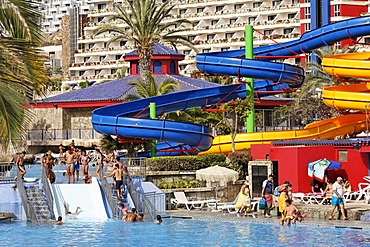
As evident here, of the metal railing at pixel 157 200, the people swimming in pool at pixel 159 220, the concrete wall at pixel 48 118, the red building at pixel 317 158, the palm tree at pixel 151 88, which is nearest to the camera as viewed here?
the people swimming in pool at pixel 159 220

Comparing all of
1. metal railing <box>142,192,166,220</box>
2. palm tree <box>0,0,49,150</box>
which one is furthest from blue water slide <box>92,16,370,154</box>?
palm tree <box>0,0,49,150</box>

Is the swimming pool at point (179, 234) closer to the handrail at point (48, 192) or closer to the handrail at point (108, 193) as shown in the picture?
the handrail at point (108, 193)

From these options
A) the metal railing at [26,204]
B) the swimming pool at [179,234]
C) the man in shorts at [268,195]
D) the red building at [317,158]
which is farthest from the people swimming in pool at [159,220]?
the red building at [317,158]

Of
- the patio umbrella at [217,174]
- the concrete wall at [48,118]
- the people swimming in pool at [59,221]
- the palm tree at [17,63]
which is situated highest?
the concrete wall at [48,118]

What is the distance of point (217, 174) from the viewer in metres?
34.3

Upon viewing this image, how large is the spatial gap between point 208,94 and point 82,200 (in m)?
12.5

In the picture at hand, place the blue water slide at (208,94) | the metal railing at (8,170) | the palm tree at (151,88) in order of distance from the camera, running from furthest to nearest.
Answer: the palm tree at (151,88) → the blue water slide at (208,94) → the metal railing at (8,170)

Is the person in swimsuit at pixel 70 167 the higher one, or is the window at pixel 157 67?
the window at pixel 157 67

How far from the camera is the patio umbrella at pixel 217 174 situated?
113 feet

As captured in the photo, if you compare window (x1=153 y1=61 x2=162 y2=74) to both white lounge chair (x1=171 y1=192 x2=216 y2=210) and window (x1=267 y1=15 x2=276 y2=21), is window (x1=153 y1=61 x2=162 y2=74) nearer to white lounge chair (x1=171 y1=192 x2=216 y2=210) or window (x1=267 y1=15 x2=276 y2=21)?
white lounge chair (x1=171 y1=192 x2=216 y2=210)

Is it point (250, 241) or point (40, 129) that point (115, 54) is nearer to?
point (40, 129)

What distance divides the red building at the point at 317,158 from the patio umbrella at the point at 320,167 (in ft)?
1.46

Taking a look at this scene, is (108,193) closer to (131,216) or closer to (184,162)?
(131,216)

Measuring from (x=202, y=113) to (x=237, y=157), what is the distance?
1249cm
